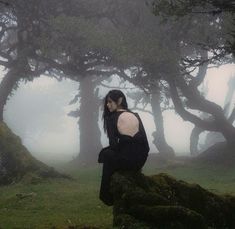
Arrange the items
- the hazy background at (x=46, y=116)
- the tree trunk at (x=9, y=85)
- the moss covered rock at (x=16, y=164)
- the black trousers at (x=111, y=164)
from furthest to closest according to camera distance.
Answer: the hazy background at (x=46, y=116) < the tree trunk at (x=9, y=85) < the moss covered rock at (x=16, y=164) < the black trousers at (x=111, y=164)

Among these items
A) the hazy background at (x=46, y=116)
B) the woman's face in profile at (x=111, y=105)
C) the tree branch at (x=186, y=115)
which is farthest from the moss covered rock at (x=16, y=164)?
the hazy background at (x=46, y=116)

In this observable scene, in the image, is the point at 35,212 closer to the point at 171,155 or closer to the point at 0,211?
the point at 0,211

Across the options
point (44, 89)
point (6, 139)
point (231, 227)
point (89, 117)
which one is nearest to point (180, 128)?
point (44, 89)

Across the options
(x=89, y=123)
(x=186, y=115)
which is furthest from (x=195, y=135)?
(x=186, y=115)

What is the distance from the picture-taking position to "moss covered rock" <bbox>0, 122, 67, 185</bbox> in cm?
1691

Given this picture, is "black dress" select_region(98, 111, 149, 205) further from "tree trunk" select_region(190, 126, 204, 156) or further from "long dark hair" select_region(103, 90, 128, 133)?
"tree trunk" select_region(190, 126, 204, 156)

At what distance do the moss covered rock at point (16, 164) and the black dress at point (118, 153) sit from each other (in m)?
9.62

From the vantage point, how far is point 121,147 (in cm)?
753

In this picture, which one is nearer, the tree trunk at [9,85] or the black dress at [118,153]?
the black dress at [118,153]

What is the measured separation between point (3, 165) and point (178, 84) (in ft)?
48.7

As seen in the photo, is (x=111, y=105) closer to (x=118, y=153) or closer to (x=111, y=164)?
(x=118, y=153)

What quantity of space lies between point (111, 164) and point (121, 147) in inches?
13.6

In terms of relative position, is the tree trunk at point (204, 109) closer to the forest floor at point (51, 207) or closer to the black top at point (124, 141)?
the forest floor at point (51, 207)

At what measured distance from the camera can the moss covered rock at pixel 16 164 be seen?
16.9 metres
